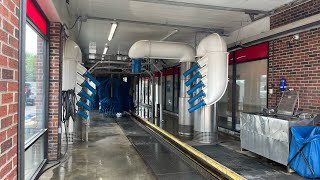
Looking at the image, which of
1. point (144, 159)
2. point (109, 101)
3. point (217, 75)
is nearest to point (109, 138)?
point (144, 159)

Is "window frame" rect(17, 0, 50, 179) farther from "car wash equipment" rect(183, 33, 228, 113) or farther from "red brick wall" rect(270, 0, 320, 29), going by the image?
"red brick wall" rect(270, 0, 320, 29)

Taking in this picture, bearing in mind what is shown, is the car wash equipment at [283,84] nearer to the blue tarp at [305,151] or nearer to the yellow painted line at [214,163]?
the blue tarp at [305,151]

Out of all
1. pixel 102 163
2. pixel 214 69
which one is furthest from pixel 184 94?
pixel 102 163

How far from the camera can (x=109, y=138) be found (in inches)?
313

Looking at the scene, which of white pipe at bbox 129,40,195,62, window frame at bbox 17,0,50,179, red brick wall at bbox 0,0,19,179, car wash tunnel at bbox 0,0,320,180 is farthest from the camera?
white pipe at bbox 129,40,195,62

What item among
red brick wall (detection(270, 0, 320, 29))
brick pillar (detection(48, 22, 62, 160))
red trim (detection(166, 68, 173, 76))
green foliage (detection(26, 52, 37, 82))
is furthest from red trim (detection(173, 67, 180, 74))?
green foliage (detection(26, 52, 37, 82))

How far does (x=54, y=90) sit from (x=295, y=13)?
5510mm

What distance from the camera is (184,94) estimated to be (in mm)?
8555

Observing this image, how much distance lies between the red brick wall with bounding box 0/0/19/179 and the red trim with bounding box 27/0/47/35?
6.47 ft

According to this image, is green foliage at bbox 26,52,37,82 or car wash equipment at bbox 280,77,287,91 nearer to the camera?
green foliage at bbox 26,52,37,82

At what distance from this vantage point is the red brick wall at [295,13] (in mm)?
5179

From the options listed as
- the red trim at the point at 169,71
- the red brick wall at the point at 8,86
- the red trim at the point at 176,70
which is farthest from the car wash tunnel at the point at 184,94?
the red trim at the point at 169,71

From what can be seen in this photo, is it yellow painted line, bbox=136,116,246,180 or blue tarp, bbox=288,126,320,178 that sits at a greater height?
blue tarp, bbox=288,126,320,178

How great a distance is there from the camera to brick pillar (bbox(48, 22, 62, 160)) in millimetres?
5098
